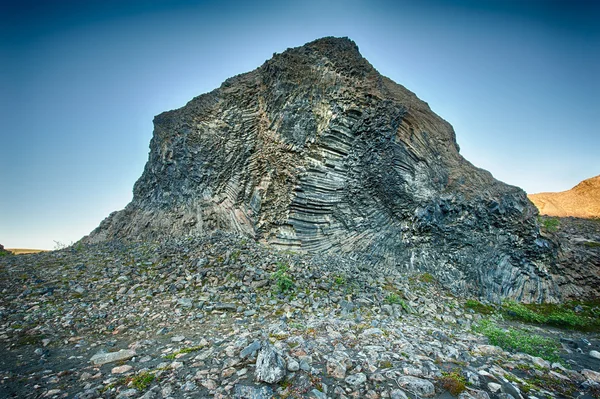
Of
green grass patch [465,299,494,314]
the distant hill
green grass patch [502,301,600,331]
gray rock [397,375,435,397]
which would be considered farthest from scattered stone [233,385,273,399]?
the distant hill

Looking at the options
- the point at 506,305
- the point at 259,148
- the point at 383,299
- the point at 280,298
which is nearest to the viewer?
the point at 280,298

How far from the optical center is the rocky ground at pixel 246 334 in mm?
3850

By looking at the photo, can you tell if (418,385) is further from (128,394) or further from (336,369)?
(128,394)

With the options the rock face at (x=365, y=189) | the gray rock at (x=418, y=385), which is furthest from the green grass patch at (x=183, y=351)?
the rock face at (x=365, y=189)

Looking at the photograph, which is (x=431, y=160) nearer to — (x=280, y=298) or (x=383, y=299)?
(x=383, y=299)

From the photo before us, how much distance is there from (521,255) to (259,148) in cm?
1458

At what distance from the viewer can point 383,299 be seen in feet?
31.5

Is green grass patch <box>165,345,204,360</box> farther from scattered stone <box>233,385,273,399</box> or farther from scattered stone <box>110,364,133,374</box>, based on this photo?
scattered stone <box>233,385,273,399</box>

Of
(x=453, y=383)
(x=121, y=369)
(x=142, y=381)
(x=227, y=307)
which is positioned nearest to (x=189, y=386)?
(x=142, y=381)

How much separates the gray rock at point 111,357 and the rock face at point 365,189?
Result: 28.3ft

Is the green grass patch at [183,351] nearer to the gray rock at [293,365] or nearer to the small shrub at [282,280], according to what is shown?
the gray rock at [293,365]

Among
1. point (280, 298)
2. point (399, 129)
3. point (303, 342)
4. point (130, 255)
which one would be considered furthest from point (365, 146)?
point (130, 255)

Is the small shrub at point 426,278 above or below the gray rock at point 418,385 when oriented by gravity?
below

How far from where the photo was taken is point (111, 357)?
513cm
